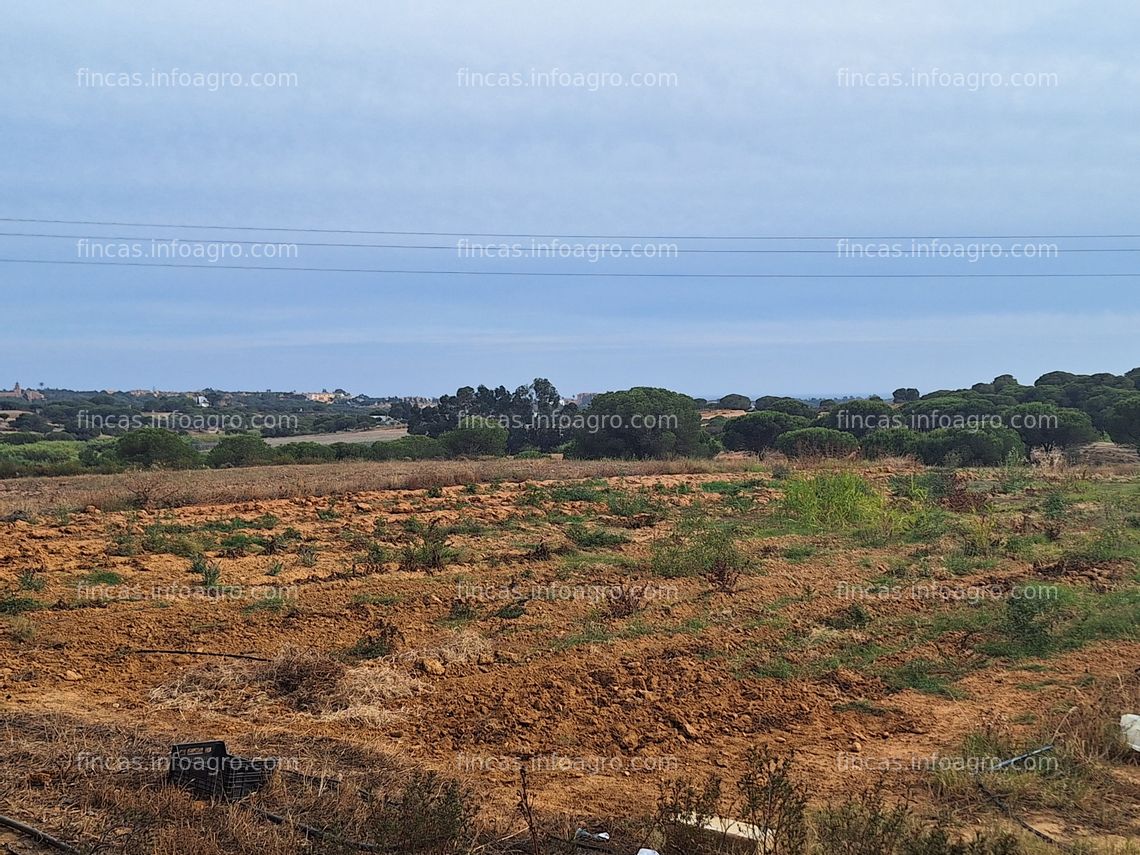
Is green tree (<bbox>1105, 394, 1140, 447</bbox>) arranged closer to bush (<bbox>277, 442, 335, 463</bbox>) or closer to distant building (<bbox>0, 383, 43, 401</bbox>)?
bush (<bbox>277, 442, 335, 463</bbox>)

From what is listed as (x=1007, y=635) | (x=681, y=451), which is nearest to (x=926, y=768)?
(x=1007, y=635)

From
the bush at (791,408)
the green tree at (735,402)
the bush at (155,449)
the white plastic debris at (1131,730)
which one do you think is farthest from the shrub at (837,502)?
the green tree at (735,402)

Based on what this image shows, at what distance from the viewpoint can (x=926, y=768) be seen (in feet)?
17.1

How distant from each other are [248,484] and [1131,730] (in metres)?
19.9

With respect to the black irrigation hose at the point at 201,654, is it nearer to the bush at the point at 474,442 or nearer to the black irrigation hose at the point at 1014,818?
the black irrigation hose at the point at 1014,818

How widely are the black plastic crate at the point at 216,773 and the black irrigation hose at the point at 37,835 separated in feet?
2.15

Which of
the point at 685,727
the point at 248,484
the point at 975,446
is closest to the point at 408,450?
the point at 248,484

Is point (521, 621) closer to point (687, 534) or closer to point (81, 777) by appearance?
point (81, 777)

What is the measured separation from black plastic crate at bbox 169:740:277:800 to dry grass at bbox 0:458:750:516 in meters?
13.2

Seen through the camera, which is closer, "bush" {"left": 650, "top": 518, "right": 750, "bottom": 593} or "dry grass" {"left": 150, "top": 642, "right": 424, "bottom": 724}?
"dry grass" {"left": 150, "top": 642, "right": 424, "bottom": 724}

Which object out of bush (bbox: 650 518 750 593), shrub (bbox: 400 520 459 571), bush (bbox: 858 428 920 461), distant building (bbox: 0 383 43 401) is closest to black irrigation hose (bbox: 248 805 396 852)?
bush (bbox: 650 518 750 593)

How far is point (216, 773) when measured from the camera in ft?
14.8

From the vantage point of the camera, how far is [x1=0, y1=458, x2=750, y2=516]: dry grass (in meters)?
17.1

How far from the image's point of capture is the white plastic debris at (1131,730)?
209 inches
